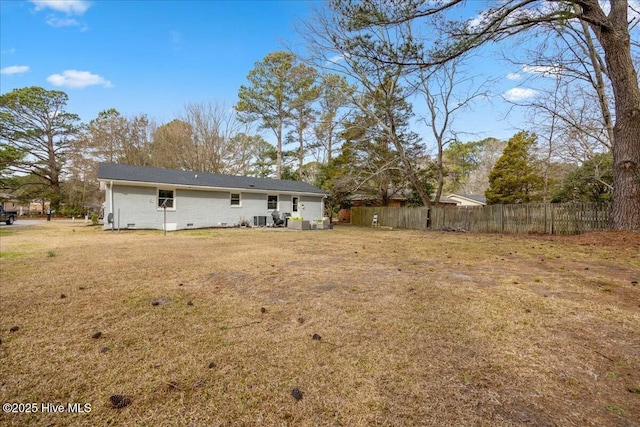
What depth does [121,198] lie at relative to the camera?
1303 centimetres

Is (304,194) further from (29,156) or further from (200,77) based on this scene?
(29,156)

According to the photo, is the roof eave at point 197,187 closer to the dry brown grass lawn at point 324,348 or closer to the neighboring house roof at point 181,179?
the neighboring house roof at point 181,179

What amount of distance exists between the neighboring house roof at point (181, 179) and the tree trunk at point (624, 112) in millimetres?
15150

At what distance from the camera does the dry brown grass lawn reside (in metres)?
1.54

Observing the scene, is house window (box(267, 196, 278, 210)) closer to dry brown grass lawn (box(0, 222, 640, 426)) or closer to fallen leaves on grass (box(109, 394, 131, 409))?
dry brown grass lawn (box(0, 222, 640, 426))

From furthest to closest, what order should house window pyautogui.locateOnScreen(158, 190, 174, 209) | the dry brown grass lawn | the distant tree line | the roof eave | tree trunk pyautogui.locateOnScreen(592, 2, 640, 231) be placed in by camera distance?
house window pyautogui.locateOnScreen(158, 190, 174, 209) < the roof eave < tree trunk pyautogui.locateOnScreen(592, 2, 640, 231) < the distant tree line < the dry brown grass lawn

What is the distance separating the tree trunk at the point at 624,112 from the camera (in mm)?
7969

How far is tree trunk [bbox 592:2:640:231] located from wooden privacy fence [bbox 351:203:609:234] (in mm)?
1572

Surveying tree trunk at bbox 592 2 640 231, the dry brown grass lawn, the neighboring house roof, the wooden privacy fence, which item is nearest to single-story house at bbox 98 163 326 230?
the neighboring house roof


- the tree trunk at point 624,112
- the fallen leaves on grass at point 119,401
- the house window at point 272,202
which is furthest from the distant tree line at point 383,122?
the fallen leaves on grass at point 119,401

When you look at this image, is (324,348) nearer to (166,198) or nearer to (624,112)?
(624,112)

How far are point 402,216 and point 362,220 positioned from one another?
4.20m

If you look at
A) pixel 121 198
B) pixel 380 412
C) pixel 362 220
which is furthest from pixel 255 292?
pixel 362 220

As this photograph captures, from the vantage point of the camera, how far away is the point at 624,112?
813cm
